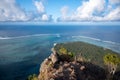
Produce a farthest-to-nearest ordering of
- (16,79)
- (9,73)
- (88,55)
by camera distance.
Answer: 1. (88,55)
2. (9,73)
3. (16,79)

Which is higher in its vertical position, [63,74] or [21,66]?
[63,74]

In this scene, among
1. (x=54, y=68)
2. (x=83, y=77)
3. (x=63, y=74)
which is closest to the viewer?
(x=63, y=74)

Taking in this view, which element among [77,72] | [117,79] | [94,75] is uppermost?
[77,72]

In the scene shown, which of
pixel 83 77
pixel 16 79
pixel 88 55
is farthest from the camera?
pixel 88 55

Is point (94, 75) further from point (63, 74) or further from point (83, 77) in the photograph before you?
point (63, 74)

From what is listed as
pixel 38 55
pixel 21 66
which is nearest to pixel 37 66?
pixel 21 66

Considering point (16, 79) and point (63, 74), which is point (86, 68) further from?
point (16, 79)

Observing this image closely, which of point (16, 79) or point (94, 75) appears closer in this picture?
point (94, 75)

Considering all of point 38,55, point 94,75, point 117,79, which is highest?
point 94,75

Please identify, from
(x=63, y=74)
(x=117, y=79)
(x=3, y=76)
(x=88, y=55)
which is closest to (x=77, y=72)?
(x=63, y=74)
